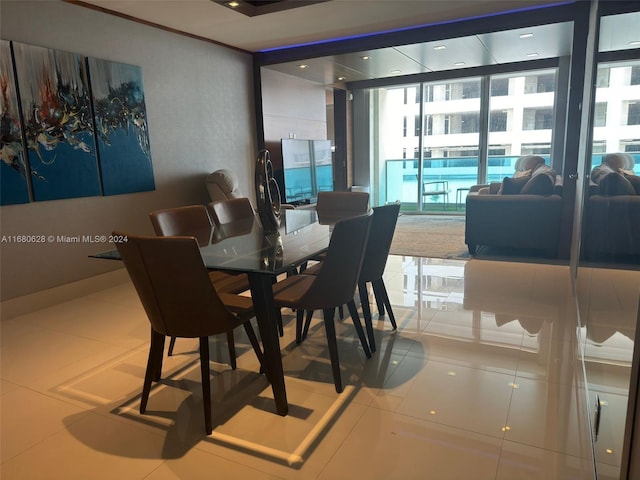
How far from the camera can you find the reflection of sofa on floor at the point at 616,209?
1315 millimetres

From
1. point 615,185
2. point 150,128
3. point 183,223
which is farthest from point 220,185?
point 615,185

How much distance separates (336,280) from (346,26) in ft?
12.3

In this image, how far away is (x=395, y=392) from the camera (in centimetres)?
228

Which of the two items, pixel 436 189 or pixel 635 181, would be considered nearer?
pixel 635 181

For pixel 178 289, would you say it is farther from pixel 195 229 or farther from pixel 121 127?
pixel 121 127

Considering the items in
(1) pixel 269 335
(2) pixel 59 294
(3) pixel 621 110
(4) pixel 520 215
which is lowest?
(2) pixel 59 294

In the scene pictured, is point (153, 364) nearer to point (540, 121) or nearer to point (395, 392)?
point (395, 392)

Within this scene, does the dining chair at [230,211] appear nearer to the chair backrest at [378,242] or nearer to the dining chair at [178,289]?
the chair backrest at [378,242]

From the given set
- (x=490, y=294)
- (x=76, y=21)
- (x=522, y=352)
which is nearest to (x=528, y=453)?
(x=522, y=352)

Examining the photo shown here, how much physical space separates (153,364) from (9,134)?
249 cm

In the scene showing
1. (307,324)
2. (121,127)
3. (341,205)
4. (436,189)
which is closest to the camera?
(307,324)

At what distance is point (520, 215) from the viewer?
4.77m

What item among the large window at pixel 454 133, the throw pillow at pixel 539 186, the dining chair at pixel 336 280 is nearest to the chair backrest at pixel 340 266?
the dining chair at pixel 336 280

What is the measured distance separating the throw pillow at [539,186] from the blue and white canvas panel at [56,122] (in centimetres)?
447
